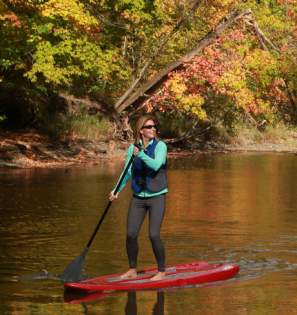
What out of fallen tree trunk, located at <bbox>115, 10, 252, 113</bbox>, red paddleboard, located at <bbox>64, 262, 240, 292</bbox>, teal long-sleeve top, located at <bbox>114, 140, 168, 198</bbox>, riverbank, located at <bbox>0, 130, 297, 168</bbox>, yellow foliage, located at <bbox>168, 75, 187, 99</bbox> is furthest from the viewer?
fallen tree trunk, located at <bbox>115, 10, 252, 113</bbox>

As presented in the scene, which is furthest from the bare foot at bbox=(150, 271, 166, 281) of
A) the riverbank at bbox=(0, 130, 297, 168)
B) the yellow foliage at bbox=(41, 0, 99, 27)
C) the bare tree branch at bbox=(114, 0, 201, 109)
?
the bare tree branch at bbox=(114, 0, 201, 109)

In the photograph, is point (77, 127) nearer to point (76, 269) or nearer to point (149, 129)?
point (76, 269)

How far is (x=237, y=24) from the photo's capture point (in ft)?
136

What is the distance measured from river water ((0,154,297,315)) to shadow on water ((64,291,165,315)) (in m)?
0.01

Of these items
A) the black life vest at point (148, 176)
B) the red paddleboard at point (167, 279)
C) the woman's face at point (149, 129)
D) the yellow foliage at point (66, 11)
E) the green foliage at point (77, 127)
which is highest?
the yellow foliage at point (66, 11)

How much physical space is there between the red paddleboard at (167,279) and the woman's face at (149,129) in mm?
1590

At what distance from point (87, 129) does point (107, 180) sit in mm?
10303

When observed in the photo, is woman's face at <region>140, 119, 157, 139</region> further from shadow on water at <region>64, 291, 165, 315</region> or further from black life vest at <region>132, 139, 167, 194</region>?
shadow on water at <region>64, 291, 165, 315</region>

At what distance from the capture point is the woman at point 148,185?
11.4 m

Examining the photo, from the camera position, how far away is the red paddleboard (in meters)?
11.1

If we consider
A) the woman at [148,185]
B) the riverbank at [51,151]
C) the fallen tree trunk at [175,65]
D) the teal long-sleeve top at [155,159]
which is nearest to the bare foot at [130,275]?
the woman at [148,185]

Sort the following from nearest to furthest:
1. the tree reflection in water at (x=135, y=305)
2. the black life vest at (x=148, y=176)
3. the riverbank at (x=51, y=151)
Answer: the tree reflection in water at (x=135, y=305) < the black life vest at (x=148, y=176) < the riverbank at (x=51, y=151)

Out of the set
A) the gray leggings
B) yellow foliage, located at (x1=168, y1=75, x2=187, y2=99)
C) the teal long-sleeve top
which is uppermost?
yellow foliage, located at (x1=168, y1=75, x2=187, y2=99)

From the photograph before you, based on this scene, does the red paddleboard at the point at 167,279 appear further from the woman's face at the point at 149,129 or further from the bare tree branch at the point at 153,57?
the bare tree branch at the point at 153,57
